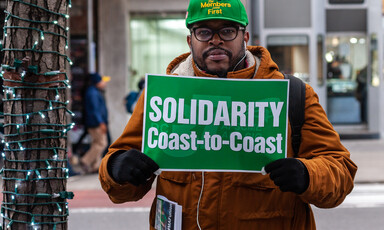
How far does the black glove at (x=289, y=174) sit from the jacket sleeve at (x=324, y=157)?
6 centimetres

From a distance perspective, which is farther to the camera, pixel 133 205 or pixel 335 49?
pixel 335 49

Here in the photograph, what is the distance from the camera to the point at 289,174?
215cm

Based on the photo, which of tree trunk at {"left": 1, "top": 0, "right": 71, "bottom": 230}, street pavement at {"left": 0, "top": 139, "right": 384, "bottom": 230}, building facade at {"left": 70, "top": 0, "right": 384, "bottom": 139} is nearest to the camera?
tree trunk at {"left": 1, "top": 0, "right": 71, "bottom": 230}

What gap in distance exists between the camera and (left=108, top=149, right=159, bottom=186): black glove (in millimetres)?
2205

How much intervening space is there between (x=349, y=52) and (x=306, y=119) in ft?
45.0

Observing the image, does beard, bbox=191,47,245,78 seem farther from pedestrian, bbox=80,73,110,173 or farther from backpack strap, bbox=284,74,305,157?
pedestrian, bbox=80,73,110,173

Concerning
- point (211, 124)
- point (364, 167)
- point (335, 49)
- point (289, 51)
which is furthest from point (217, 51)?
point (335, 49)

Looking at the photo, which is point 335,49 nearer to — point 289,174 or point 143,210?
point 143,210

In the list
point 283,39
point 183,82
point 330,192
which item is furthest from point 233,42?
point 283,39

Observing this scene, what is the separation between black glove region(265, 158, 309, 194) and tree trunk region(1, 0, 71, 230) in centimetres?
92

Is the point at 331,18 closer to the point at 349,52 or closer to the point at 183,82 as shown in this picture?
the point at 349,52

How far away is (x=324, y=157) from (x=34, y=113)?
1.14 metres

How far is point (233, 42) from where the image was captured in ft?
7.86

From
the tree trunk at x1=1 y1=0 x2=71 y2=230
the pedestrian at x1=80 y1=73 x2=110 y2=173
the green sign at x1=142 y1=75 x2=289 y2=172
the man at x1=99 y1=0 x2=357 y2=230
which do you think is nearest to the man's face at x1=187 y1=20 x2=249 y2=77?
the man at x1=99 y1=0 x2=357 y2=230
